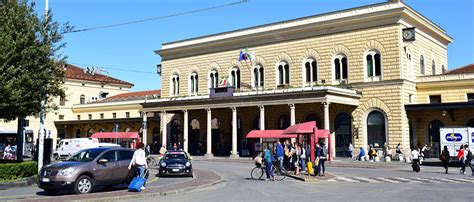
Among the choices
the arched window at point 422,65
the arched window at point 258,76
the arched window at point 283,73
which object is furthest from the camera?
the arched window at point 258,76

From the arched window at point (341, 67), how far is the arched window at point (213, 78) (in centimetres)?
1374

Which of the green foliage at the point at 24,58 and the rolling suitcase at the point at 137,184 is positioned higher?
the green foliage at the point at 24,58

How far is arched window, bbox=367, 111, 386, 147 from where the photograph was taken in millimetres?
39125

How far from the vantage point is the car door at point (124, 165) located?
55.4 ft

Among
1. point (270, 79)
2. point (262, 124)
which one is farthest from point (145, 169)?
point (270, 79)

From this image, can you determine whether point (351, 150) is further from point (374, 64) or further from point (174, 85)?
point (174, 85)

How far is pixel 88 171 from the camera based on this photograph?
15828 mm

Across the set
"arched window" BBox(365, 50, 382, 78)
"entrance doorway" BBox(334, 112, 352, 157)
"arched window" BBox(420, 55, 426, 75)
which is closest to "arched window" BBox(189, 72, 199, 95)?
"entrance doorway" BBox(334, 112, 352, 157)

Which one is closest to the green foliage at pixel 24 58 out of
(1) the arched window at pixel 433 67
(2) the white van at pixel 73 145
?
(2) the white van at pixel 73 145

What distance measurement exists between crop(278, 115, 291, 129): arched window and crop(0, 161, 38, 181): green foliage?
27671mm

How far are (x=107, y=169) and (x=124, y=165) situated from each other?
2.44ft

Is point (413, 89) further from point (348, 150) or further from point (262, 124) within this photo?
point (262, 124)

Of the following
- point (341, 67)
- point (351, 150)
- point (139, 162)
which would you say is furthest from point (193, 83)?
point (139, 162)

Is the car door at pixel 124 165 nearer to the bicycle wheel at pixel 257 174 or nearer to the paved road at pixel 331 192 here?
the paved road at pixel 331 192
